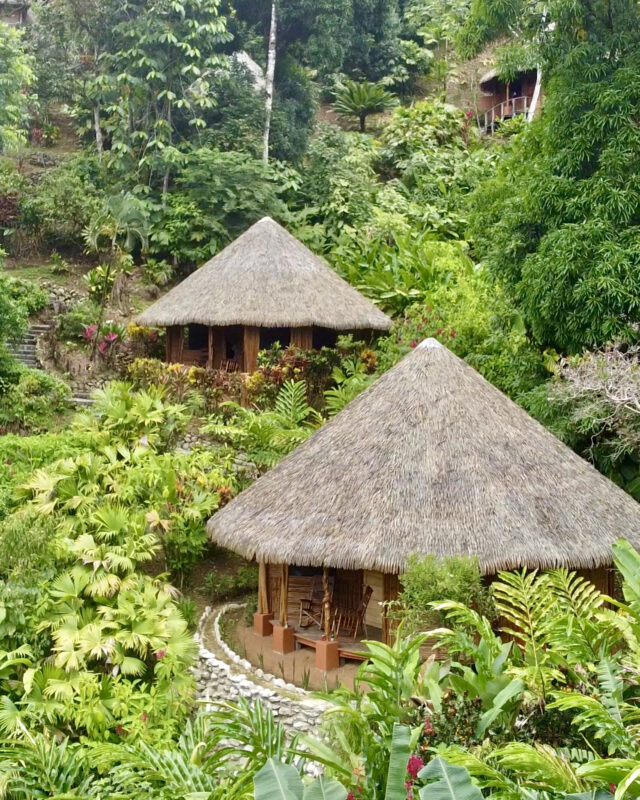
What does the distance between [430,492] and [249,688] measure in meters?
2.91

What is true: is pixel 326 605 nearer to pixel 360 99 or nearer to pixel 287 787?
pixel 287 787

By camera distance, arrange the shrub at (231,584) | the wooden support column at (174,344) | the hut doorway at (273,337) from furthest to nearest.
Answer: the wooden support column at (174,344) < the hut doorway at (273,337) < the shrub at (231,584)

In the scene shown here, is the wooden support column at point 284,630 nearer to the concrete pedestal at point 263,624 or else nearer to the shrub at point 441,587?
the concrete pedestal at point 263,624

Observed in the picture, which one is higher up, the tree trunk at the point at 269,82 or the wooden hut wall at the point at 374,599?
the tree trunk at the point at 269,82

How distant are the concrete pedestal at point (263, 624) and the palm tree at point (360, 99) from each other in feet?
74.5

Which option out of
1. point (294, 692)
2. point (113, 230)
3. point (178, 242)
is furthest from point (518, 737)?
point (178, 242)

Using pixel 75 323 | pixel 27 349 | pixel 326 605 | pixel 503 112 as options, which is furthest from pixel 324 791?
pixel 503 112

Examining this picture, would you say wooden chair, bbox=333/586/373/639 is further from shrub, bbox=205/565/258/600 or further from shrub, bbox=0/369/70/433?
→ shrub, bbox=0/369/70/433

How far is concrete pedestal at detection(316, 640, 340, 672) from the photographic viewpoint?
34.1 feet

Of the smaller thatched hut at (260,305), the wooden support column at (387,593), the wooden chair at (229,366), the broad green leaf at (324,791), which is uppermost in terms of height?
the smaller thatched hut at (260,305)

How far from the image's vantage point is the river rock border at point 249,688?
9602 millimetres

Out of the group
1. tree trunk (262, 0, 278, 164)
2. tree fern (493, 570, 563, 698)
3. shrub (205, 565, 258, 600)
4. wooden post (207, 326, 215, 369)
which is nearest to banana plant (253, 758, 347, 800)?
tree fern (493, 570, 563, 698)

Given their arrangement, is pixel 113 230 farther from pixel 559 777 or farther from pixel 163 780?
pixel 559 777

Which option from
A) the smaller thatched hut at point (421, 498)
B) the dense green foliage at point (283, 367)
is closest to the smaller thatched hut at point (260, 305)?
the dense green foliage at point (283, 367)
